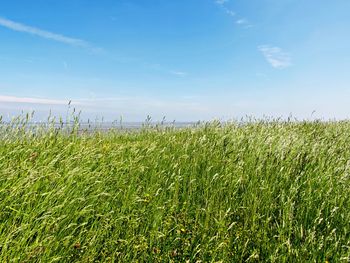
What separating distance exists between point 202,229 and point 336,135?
268 inches

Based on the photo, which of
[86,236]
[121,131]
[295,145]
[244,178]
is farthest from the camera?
[121,131]

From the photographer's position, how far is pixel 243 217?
4461mm

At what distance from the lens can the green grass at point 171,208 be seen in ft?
11.5

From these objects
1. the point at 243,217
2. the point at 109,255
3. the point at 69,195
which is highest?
the point at 69,195

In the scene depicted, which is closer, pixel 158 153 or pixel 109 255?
pixel 109 255

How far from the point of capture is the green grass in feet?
11.5

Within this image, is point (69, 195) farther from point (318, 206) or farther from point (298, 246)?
point (318, 206)

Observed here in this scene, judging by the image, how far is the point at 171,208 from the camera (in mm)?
4262

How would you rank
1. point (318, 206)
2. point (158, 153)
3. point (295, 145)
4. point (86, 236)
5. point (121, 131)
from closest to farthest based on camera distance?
1. point (86, 236)
2. point (318, 206)
3. point (158, 153)
4. point (295, 145)
5. point (121, 131)

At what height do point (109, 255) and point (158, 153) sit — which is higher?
point (158, 153)

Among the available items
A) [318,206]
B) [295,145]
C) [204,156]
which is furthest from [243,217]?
[295,145]

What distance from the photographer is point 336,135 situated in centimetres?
911

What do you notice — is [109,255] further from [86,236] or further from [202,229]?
[202,229]

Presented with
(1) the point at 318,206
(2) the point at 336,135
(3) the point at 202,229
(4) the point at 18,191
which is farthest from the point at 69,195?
(2) the point at 336,135
